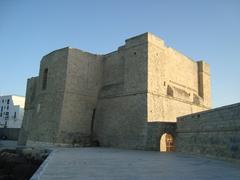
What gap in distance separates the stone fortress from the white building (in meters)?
29.3

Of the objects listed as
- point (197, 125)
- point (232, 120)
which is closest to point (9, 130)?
point (197, 125)

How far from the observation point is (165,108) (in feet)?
56.5

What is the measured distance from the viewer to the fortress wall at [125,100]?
16062 mm

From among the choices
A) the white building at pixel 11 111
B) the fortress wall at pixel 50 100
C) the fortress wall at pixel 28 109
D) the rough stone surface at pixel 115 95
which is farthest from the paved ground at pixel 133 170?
the white building at pixel 11 111

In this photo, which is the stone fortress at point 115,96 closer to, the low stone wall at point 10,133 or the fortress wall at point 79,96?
the fortress wall at point 79,96

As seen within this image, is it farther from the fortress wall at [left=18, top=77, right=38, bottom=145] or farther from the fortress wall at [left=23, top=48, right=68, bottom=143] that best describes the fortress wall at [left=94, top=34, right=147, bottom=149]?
the fortress wall at [left=18, top=77, right=38, bottom=145]

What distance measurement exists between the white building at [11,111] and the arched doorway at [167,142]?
38.0 m

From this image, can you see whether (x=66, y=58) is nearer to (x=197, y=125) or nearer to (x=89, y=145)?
(x=89, y=145)

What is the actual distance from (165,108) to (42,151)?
328 inches

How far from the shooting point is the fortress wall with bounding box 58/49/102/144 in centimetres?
1792

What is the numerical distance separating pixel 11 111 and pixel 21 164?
4115 cm

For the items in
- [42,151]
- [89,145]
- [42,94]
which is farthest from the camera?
[42,94]

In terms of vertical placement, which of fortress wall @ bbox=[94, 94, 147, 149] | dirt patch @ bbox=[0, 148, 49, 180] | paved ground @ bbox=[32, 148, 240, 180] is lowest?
dirt patch @ bbox=[0, 148, 49, 180]

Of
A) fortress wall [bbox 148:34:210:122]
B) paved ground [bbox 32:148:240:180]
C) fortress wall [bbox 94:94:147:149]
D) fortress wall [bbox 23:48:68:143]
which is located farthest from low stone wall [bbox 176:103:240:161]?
fortress wall [bbox 23:48:68:143]
